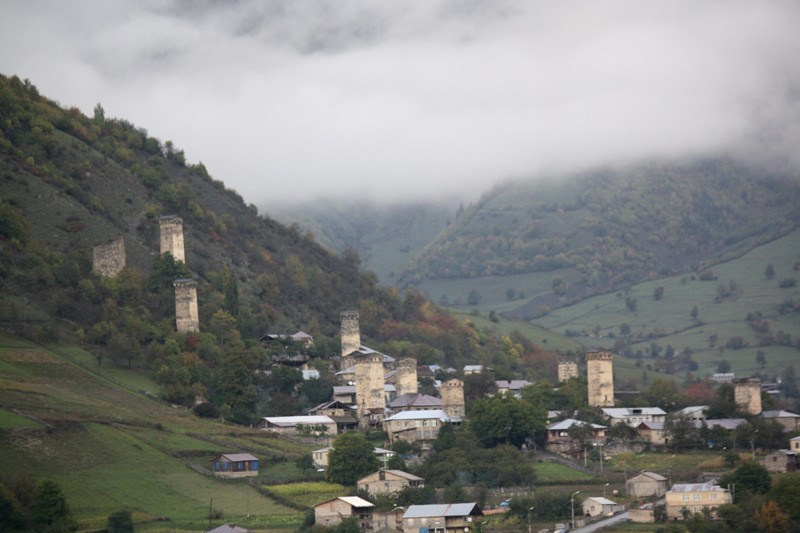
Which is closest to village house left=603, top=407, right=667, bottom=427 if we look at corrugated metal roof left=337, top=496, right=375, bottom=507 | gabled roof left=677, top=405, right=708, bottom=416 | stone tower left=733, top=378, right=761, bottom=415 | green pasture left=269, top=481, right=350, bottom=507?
gabled roof left=677, top=405, right=708, bottom=416

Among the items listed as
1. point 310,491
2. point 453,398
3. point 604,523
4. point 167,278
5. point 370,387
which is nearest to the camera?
point 604,523

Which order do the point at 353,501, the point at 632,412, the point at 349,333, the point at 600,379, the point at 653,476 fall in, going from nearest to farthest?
the point at 353,501
the point at 653,476
the point at 632,412
the point at 600,379
the point at 349,333

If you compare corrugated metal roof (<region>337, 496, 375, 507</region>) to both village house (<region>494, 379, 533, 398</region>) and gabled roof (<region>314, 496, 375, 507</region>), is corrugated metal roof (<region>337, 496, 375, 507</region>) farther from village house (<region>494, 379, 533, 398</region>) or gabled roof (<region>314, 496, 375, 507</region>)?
village house (<region>494, 379, 533, 398</region>)

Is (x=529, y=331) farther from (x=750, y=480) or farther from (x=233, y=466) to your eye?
(x=750, y=480)

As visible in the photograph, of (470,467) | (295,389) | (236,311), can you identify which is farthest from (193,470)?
(236,311)

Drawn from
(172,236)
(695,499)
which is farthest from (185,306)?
(695,499)
